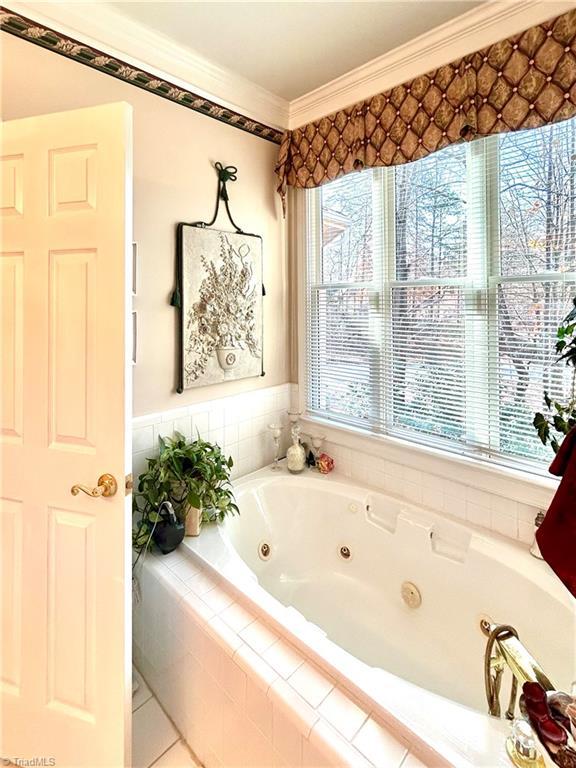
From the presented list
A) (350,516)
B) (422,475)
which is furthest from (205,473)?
(422,475)

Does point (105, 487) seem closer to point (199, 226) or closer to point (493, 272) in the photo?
point (199, 226)

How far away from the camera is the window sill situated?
1.60 meters

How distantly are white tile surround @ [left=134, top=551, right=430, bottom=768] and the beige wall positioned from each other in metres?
0.84

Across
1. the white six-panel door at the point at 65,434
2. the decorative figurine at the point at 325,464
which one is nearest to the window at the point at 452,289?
the decorative figurine at the point at 325,464

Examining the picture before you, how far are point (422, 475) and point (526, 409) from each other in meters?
0.58

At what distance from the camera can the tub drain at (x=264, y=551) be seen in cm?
206

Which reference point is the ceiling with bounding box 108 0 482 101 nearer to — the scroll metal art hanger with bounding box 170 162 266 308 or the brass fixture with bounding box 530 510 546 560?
the scroll metal art hanger with bounding box 170 162 266 308

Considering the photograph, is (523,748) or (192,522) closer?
(523,748)

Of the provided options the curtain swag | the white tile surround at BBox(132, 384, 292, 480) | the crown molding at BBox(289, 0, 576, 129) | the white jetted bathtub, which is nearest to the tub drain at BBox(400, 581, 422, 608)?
the white jetted bathtub

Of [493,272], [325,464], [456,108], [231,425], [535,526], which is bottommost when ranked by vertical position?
[535,526]

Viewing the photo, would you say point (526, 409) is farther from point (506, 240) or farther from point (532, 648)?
point (532, 648)

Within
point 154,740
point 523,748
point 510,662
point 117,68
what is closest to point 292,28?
point 117,68

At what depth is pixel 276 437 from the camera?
2484 millimetres

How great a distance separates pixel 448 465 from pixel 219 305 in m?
1.43
